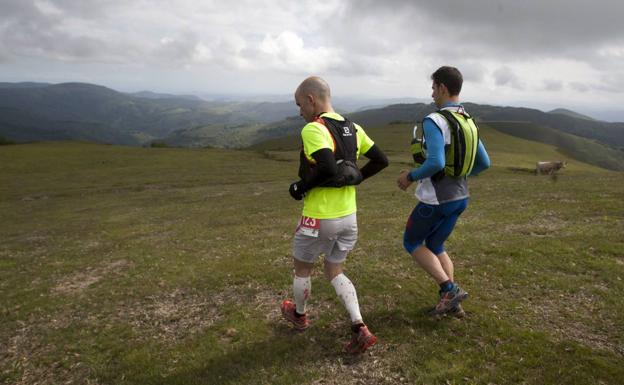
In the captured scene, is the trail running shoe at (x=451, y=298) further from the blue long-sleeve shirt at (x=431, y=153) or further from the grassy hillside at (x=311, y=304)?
the blue long-sleeve shirt at (x=431, y=153)

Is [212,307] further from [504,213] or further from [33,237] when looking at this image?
[33,237]

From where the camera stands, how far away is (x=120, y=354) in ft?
27.0

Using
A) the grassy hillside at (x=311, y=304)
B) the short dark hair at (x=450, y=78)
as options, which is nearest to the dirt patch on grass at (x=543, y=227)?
the grassy hillside at (x=311, y=304)

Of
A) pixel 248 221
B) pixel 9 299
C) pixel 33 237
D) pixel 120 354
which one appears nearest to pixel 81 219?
pixel 33 237

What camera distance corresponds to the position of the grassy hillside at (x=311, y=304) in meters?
6.97

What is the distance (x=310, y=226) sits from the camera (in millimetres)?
6484

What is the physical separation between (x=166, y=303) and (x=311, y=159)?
7.06 metres

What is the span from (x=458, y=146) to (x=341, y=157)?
217 cm

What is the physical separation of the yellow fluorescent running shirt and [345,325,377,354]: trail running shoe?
2.15m

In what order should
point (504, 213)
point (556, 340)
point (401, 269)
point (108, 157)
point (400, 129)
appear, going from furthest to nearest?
point (400, 129), point (108, 157), point (504, 213), point (401, 269), point (556, 340)

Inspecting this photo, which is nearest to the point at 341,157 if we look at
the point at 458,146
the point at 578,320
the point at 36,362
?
the point at 458,146

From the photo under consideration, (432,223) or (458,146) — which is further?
(432,223)

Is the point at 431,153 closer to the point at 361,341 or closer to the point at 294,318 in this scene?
the point at 361,341

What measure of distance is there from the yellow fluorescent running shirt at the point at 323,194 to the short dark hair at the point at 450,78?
79.7 inches
